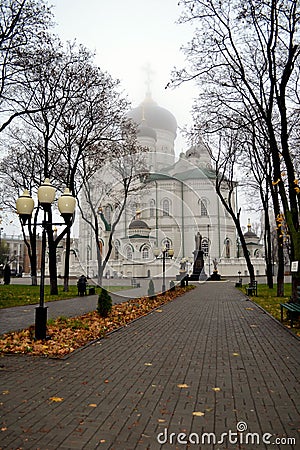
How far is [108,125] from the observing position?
23078 millimetres

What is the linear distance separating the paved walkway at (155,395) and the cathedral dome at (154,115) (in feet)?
200

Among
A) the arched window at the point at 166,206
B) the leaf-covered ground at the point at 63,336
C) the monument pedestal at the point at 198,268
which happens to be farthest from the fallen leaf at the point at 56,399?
the monument pedestal at the point at 198,268

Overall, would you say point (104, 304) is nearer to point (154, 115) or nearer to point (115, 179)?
point (115, 179)

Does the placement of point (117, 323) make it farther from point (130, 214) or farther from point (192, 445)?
point (130, 214)

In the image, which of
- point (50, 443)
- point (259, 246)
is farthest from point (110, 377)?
point (259, 246)

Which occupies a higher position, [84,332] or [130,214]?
[130,214]

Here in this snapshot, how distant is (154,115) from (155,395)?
217 feet

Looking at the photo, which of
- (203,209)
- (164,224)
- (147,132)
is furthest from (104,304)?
(147,132)

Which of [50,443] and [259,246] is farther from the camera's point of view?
[259,246]

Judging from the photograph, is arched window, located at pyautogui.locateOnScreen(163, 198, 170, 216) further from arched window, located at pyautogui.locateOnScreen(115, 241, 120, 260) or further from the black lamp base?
the black lamp base

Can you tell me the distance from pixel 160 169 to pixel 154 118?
42.9 meters

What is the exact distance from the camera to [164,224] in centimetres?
2709

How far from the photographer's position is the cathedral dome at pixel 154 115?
67.6 metres

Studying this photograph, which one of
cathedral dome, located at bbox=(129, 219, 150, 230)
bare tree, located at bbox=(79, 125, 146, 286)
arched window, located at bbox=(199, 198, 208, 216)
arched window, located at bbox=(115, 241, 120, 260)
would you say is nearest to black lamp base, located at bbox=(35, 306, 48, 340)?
bare tree, located at bbox=(79, 125, 146, 286)
